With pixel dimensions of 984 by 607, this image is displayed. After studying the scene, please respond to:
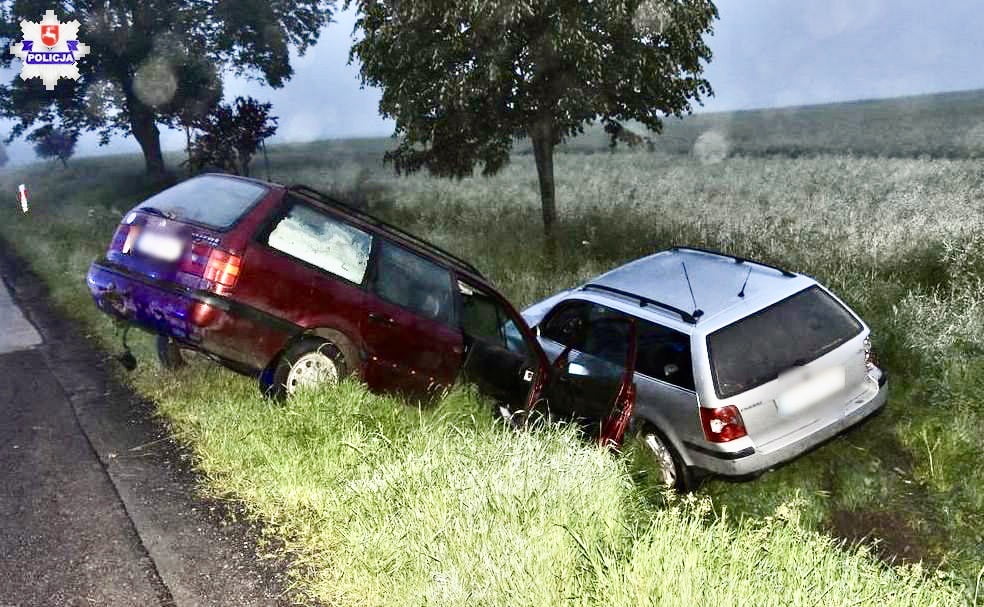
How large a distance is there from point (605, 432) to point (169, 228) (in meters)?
3.57

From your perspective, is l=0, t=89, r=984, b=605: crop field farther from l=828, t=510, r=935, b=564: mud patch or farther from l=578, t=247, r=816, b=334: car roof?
l=578, t=247, r=816, b=334: car roof

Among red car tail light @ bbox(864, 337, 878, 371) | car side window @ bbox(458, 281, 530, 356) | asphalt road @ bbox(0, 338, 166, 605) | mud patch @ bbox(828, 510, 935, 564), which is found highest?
red car tail light @ bbox(864, 337, 878, 371)

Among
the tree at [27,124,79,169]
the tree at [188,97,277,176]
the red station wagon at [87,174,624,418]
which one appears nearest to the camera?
the red station wagon at [87,174,624,418]

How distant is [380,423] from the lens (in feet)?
17.9

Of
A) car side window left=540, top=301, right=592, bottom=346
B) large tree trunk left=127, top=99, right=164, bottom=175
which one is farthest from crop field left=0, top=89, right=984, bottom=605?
large tree trunk left=127, top=99, right=164, bottom=175

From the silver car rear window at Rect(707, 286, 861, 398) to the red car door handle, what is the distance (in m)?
2.44

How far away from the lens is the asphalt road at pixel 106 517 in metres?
3.94

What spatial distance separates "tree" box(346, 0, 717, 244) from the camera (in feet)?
41.8

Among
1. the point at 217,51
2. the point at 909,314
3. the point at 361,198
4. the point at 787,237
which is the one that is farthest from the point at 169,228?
the point at 217,51

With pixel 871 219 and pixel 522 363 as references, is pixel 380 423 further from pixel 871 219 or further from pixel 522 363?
pixel 871 219

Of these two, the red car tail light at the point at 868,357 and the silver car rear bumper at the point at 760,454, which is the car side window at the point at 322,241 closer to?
the silver car rear bumper at the point at 760,454

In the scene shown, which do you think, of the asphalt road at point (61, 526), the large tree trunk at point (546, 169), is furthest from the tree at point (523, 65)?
the asphalt road at point (61, 526)

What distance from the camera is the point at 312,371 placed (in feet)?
20.7

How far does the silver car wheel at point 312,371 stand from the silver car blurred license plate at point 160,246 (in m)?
1.18
